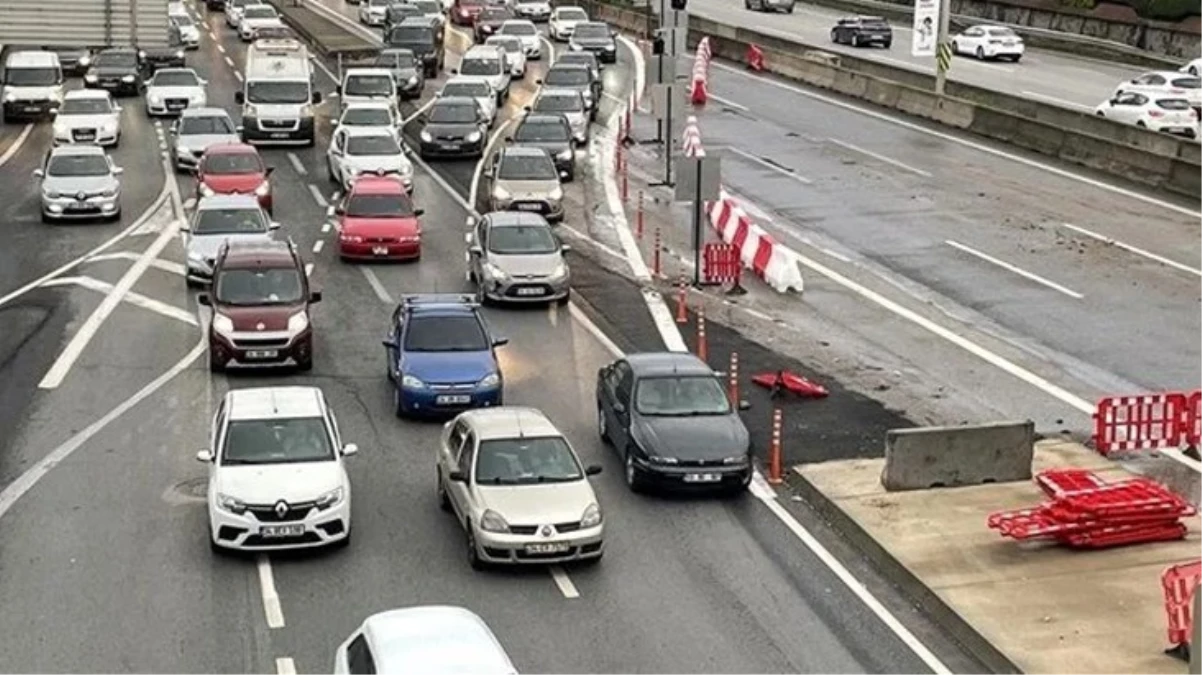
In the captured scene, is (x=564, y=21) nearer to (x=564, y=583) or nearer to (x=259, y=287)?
(x=259, y=287)

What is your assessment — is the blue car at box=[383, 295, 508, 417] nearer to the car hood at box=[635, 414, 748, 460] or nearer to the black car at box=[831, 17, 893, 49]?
the car hood at box=[635, 414, 748, 460]

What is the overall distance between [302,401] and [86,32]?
23855 mm

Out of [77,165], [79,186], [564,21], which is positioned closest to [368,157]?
[77,165]

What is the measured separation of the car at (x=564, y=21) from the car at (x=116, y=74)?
73.8 feet

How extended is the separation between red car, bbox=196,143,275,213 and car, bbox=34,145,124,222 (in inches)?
78.6

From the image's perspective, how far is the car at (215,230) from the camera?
33656 millimetres

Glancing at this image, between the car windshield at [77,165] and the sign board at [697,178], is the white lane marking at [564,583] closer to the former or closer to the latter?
the sign board at [697,178]

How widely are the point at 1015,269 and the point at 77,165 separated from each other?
20.9 meters

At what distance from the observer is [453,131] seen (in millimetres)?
50094

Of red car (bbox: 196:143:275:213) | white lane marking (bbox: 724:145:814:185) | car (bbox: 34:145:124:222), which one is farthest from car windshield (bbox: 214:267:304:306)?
white lane marking (bbox: 724:145:814:185)

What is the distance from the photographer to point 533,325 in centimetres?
3191

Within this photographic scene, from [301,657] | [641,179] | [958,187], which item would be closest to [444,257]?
[641,179]

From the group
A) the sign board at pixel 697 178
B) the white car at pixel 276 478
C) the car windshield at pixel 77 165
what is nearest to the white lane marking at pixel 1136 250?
the sign board at pixel 697 178

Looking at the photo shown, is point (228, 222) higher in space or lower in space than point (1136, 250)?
higher
